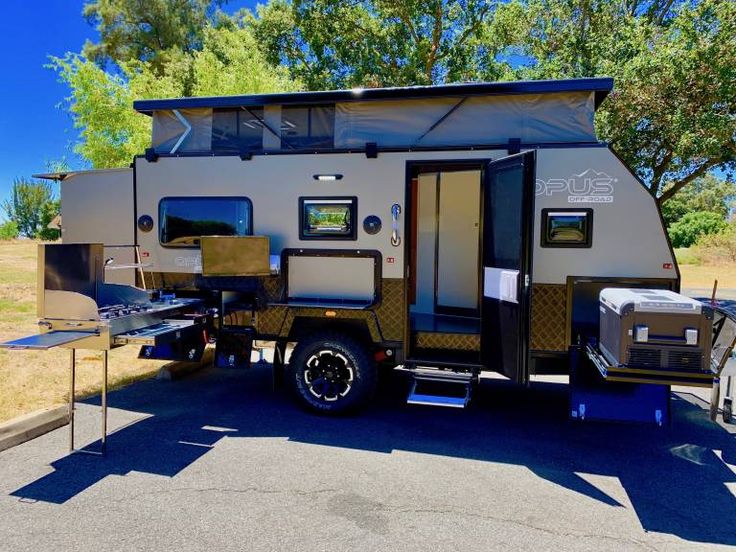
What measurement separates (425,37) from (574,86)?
12024 mm

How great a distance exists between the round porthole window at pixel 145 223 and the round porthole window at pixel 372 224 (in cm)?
238

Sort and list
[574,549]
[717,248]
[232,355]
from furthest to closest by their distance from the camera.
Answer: [717,248]
[232,355]
[574,549]

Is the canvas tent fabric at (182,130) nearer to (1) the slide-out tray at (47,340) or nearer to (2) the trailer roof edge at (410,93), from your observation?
(2) the trailer roof edge at (410,93)

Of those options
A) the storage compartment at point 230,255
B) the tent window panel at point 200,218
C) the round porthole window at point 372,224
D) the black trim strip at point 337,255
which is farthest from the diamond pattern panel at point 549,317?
the tent window panel at point 200,218

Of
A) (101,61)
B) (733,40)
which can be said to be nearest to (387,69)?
(733,40)

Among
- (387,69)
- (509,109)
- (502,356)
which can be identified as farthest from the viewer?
(387,69)

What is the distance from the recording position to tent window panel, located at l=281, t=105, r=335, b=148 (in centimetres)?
533

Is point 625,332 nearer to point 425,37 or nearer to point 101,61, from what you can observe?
point 425,37

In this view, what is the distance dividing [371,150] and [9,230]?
55.5 meters

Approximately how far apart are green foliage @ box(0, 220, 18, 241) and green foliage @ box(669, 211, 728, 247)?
5503 cm

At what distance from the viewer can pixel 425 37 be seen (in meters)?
15.4

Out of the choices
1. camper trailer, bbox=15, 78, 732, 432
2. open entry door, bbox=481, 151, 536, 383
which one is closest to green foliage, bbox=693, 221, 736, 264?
camper trailer, bbox=15, 78, 732, 432

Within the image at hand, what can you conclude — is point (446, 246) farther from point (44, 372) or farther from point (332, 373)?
point (44, 372)

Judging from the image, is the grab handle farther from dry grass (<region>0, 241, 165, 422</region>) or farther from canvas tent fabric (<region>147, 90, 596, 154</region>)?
dry grass (<region>0, 241, 165, 422</region>)
